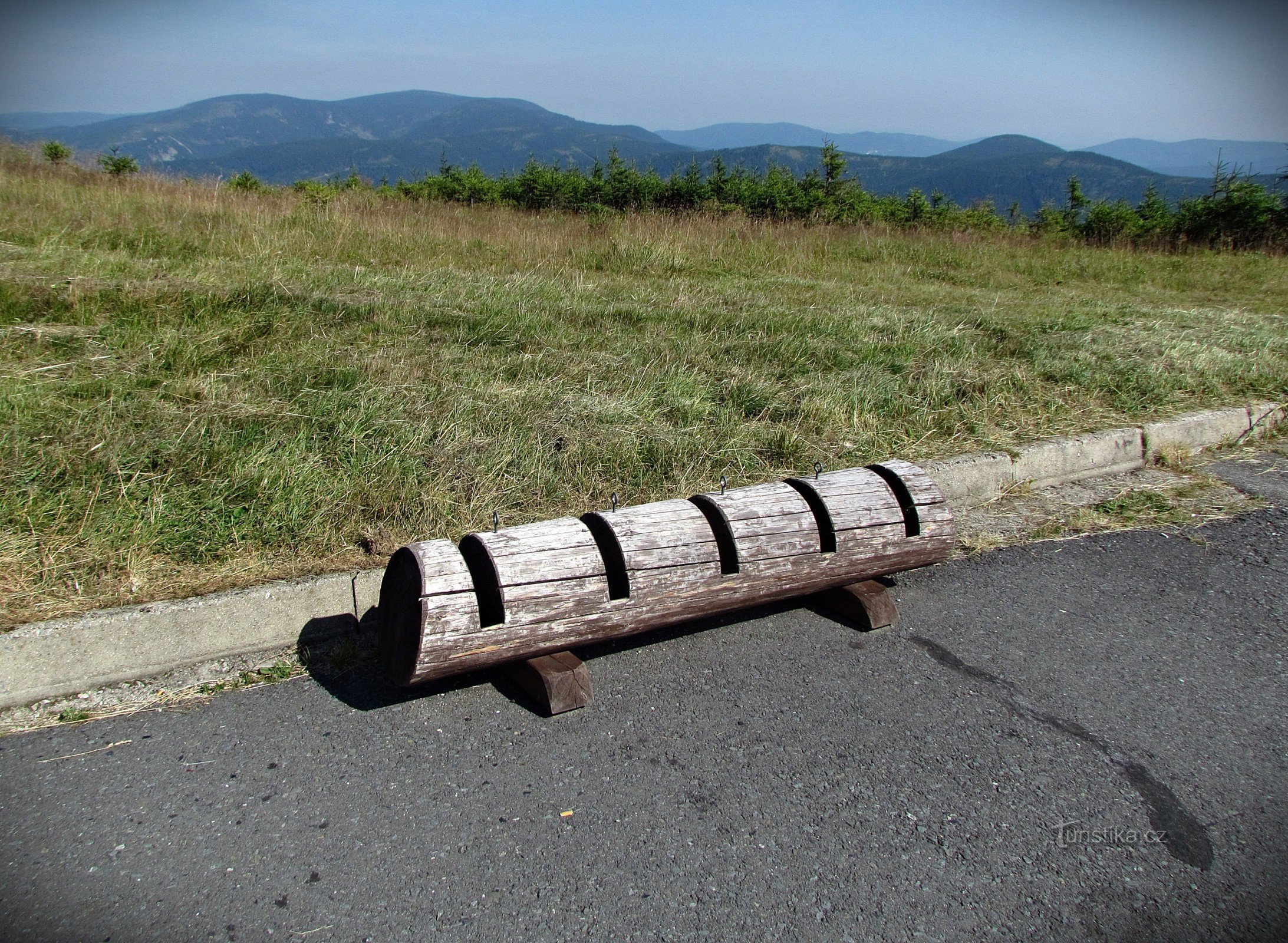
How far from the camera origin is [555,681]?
2.67m

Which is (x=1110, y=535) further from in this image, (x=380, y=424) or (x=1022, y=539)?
(x=380, y=424)

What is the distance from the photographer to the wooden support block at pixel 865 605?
329 centimetres

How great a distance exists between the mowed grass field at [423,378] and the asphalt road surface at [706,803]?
92cm

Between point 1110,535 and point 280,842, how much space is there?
12.7 ft

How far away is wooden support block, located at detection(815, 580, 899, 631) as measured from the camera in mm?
3295

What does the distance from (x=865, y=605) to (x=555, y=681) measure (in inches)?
51.1

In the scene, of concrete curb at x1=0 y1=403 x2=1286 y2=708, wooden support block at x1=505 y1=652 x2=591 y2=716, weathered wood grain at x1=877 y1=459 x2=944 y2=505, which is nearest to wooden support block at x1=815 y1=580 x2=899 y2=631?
weathered wood grain at x1=877 y1=459 x2=944 y2=505

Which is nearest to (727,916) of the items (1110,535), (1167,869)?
(1167,869)

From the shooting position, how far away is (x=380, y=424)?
4.18m

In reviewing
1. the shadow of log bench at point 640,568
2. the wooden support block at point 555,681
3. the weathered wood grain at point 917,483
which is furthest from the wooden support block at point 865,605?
the wooden support block at point 555,681

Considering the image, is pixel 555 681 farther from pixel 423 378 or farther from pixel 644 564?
pixel 423 378

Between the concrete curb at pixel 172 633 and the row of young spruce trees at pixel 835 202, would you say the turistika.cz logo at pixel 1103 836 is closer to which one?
the concrete curb at pixel 172 633

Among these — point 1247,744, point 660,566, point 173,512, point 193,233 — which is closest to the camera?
point 1247,744

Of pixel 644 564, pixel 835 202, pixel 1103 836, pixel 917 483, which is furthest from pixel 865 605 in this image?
pixel 835 202
